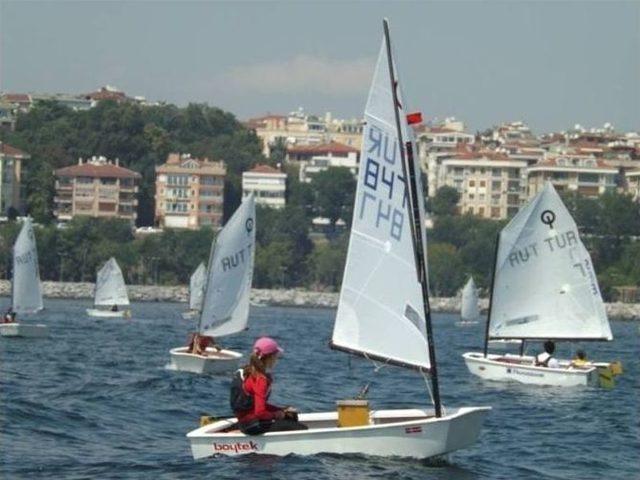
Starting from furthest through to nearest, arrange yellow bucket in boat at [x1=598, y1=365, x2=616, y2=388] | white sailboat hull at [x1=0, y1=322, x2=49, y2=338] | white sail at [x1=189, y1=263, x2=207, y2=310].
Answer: white sail at [x1=189, y1=263, x2=207, y2=310] → white sailboat hull at [x1=0, y1=322, x2=49, y2=338] → yellow bucket in boat at [x1=598, y1=365, x2=616, y2=388]

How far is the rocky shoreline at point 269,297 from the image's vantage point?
165m

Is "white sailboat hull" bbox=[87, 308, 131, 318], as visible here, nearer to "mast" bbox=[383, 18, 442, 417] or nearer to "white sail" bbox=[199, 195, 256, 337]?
"white sail" bbox=[199, 195, 256, 337]

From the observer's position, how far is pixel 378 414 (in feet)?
97.7

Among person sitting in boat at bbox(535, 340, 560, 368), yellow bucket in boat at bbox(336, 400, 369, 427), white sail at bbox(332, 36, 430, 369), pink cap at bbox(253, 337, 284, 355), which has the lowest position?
yellow bucket in boat at bbox(336, 400, 369, 427)

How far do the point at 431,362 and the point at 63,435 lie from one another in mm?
6392

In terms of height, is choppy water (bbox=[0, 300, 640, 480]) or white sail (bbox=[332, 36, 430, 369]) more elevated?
white sail (bbox=[332, 36, 430, 369])

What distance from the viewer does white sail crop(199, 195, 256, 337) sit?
53219mm

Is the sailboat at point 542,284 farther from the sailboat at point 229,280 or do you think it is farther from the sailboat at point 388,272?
the sailboat at point 388,272

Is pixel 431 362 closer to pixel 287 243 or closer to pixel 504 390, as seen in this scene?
pixel 504 390

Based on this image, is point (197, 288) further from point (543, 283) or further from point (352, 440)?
point (352, 440)

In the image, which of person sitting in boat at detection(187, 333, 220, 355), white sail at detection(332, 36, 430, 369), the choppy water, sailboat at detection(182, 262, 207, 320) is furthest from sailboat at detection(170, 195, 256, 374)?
sailboat at detection(182, 262, 207, 320)

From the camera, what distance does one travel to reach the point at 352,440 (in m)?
28.6

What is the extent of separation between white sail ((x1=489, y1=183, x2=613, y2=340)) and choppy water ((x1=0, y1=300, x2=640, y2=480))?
5.49ft

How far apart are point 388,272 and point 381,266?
12 cm
